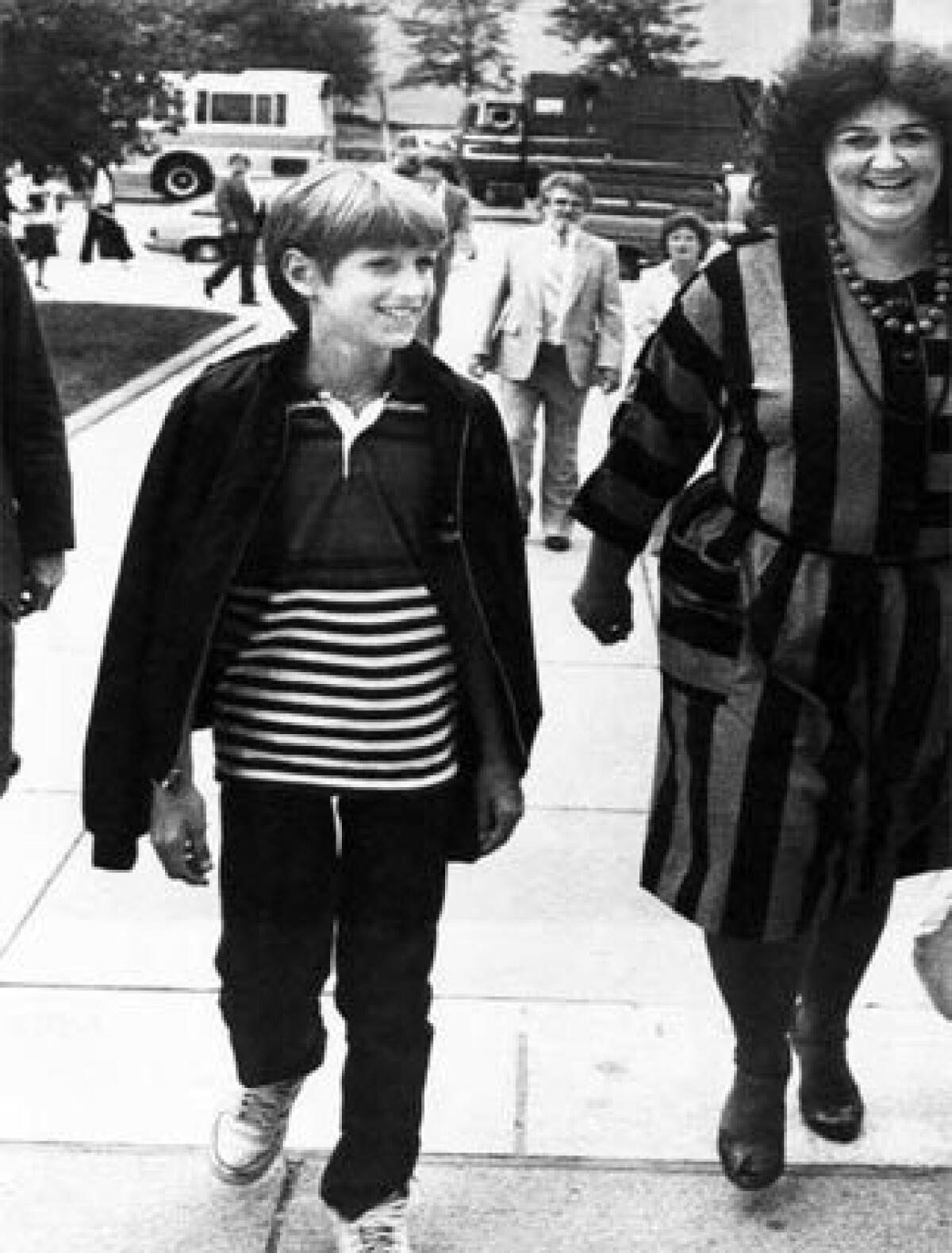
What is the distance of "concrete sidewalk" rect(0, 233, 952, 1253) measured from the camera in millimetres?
3041

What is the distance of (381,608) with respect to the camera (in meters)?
2.73

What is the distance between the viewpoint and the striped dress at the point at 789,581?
2828mm

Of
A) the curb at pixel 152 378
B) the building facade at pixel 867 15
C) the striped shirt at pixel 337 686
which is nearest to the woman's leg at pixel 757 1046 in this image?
the striped shirt at pixel 337 686

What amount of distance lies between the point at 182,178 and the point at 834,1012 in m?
39.7

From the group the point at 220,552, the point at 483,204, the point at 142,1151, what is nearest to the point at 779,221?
the point at 220,552

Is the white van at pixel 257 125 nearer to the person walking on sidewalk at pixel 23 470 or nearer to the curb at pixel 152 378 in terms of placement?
the curb at pixel 152 378

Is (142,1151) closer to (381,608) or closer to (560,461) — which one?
(381,608)

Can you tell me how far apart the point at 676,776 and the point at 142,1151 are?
1.04 m

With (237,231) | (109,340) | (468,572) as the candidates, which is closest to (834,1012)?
(468,572)

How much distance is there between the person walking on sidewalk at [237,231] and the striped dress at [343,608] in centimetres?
1935

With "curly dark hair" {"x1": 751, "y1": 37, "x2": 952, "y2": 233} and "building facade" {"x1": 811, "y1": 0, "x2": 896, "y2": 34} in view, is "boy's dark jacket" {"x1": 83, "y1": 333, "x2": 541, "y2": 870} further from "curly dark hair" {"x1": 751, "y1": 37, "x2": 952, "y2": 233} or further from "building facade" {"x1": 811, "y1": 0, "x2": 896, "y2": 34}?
"building facade" {"x1": 811, "y1": 0, "x2": 896, "y2": 34}

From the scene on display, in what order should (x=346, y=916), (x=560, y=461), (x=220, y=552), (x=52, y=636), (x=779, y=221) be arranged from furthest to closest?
(x=560, y=461) < (x=52, y=636) < (x=779, y=221) < (x=346, y=916) < (x=220, y=552)

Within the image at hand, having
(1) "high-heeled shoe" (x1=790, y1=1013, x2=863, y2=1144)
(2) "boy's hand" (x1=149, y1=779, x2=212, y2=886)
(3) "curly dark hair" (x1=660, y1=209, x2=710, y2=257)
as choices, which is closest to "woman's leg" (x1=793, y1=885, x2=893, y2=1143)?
(1) "high-heeled shoe" (x1=790, y1=1013, x2=863, y2=1144)

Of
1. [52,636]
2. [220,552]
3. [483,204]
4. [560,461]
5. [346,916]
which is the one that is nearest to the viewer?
[220,552]
